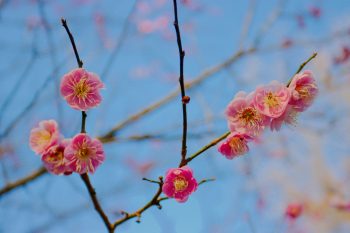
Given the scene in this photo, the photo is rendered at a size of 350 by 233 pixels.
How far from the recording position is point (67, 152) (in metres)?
1.45

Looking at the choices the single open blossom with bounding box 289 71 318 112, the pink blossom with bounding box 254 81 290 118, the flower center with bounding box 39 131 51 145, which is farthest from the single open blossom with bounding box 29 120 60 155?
the single open blossom with bounding box 289 71 318 112

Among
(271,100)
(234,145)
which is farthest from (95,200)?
(271,100)

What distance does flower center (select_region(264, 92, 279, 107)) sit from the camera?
1.41m

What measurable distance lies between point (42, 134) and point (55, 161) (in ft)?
0.54

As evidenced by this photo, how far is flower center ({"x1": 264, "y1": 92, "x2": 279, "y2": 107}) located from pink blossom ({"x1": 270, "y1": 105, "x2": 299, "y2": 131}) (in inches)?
2.2

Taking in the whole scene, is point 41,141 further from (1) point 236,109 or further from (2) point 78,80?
(1) point 236,109

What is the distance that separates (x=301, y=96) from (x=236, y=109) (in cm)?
25

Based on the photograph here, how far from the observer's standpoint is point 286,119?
4.77 ft

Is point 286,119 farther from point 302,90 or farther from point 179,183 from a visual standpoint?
point 179,183

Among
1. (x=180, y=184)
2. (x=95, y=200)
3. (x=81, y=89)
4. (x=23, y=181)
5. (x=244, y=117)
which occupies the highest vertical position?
(x=23, y=181)

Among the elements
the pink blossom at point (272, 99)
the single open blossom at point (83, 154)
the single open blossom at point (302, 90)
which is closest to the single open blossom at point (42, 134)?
the single open blossom at point (83, 154)

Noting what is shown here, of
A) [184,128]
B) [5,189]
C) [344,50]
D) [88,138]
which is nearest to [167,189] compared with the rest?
[184,128]

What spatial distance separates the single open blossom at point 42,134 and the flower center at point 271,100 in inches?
33.8

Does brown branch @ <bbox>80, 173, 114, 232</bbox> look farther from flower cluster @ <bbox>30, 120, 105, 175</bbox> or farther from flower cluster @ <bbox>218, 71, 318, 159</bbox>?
flower cluster @ <bbox>218, 71, 318, 159</bbox>
